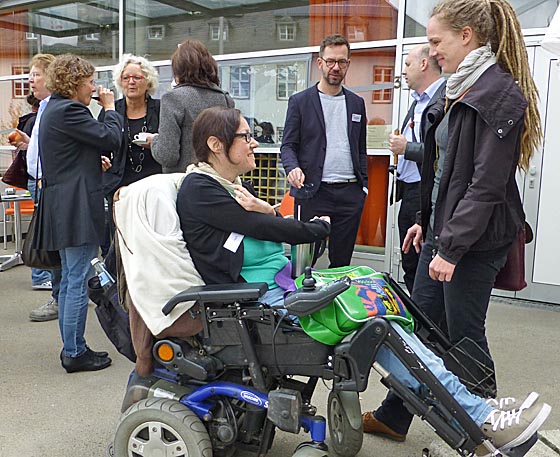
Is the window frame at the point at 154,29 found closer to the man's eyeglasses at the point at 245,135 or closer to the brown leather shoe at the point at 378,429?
the man's eyeglasses at the point at 245,135

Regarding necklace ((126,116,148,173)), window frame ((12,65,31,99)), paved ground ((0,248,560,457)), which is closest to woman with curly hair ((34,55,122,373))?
paved ground ((0,248,560,457))

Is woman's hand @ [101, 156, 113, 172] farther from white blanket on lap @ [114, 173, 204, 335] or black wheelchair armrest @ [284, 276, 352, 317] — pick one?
black wheelchair armrest @ [284, 276, 352, 317]

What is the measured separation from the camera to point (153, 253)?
2.31 metres

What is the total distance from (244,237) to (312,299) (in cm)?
46

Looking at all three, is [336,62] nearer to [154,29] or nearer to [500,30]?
[500,30]

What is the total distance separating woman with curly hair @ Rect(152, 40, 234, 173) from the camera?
346 cm

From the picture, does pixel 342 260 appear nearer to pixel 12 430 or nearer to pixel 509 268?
pixel 509 268

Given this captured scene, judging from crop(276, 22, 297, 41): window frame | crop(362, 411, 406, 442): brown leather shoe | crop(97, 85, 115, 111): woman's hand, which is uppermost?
crop(276, 22, 297, 41): window frame

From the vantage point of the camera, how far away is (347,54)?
13.2 feet

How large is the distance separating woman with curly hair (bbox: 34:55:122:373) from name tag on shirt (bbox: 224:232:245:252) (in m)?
1.59

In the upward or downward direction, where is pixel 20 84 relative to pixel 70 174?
upward

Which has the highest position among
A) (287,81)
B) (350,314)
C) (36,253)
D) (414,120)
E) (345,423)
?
(287,81)

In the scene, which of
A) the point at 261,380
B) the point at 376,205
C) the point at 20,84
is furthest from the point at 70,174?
the point at 20,84

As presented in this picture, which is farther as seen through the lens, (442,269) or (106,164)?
(106,164)
